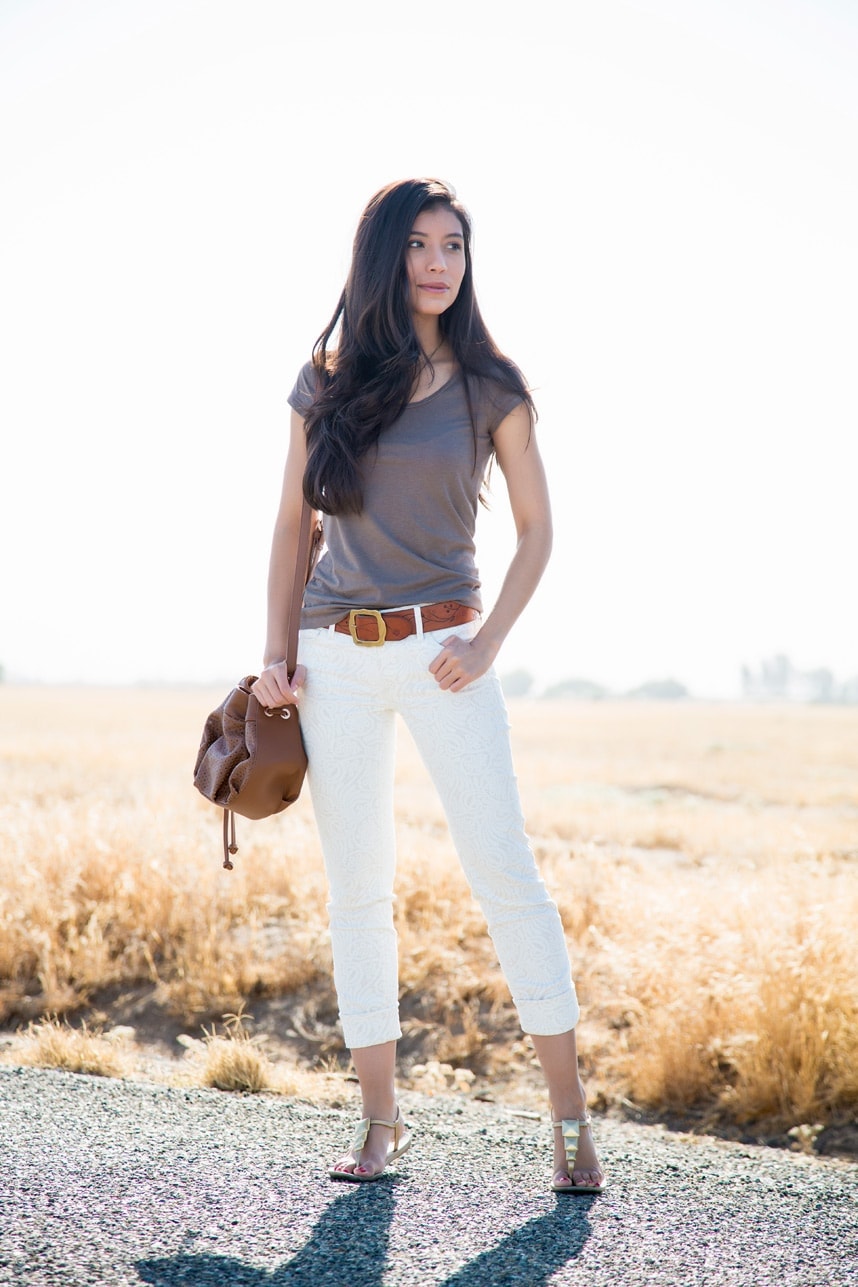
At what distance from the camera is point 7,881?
5426 millimetres

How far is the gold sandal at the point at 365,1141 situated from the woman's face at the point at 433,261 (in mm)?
2190

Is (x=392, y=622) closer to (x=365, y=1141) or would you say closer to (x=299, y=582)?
(x=299, y=582)

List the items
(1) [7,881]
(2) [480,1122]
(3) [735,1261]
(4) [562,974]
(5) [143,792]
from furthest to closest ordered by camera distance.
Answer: (5) [143,792], (1) [7,881], (2) [480,1122], (4) [562,974], (3) [735,1261]

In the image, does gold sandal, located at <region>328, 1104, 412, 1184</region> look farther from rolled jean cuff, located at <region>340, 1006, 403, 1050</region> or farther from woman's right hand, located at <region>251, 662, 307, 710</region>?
woman's right hand, located at <region>251, 662, 307, 710</region>

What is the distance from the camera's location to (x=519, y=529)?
118 inches

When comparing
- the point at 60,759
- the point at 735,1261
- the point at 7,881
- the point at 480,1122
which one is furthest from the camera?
the point at 60,759

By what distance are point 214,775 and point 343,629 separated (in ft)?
1.74

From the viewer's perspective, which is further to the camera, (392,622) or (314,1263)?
(392,622)

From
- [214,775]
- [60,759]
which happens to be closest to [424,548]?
[214,775]

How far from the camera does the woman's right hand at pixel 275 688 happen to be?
286 cm

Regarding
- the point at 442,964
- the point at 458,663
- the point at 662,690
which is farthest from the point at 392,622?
the point at 662,690

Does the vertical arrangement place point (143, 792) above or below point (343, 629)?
below

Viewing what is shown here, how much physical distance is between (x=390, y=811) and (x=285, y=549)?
2.63ft

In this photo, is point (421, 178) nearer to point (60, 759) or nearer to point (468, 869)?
point (468, 869)
